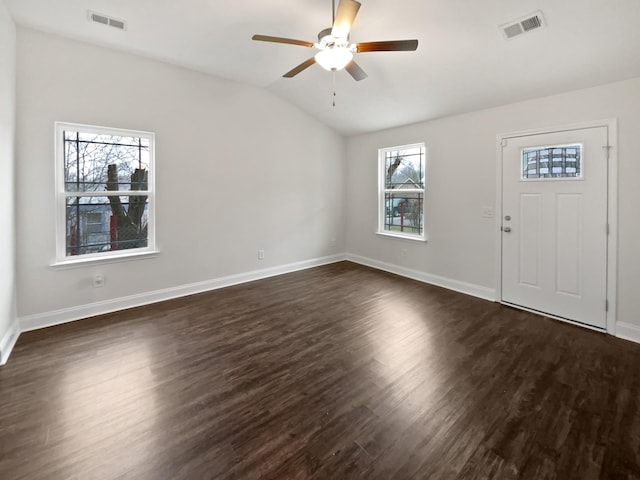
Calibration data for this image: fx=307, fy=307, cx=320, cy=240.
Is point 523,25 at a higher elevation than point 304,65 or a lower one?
higher

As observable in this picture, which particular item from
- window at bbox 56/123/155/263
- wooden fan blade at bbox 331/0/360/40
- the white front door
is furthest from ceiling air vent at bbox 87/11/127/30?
the white front door

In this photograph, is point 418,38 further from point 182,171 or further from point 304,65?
point 182,171

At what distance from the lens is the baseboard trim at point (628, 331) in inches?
114

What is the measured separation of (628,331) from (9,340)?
5715 mm

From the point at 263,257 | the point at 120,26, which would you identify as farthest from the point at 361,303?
the point at 120,26

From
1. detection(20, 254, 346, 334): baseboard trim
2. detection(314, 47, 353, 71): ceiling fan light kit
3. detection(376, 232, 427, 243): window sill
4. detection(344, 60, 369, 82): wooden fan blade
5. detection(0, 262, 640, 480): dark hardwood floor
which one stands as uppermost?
detection(344, 60, 369, 82): wooden fan blade

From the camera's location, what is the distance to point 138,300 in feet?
12.3

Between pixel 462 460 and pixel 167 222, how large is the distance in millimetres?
3817

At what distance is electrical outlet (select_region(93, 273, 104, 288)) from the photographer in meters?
3.45

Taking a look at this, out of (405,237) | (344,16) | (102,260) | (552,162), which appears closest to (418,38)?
(344,16)

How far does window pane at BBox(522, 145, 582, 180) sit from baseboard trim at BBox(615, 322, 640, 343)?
5.00 feet

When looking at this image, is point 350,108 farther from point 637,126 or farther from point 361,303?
point 637,126

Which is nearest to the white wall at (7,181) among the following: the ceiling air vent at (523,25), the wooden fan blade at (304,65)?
the wooden fan blade at (304,65)

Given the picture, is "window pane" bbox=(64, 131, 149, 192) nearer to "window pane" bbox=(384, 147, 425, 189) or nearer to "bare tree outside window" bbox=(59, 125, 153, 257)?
"bare tree outside window" bbox=(59, 125, 153, 257)
